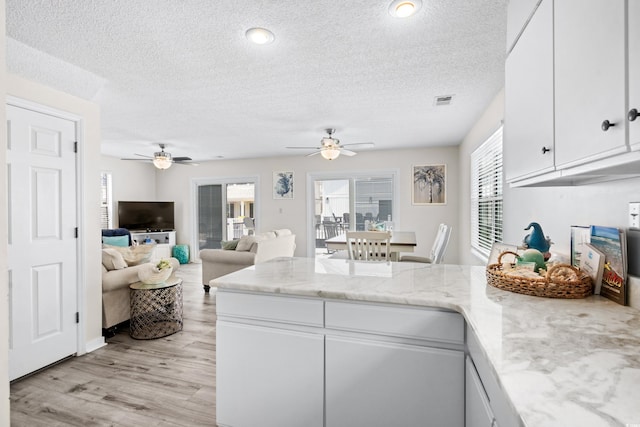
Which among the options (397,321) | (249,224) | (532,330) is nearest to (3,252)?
(397,321)

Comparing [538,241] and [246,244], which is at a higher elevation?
[538,241]

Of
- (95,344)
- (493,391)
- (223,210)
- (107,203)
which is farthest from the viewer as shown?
(223,210)

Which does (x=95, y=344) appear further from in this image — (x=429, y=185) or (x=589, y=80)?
(x=429, y=185)

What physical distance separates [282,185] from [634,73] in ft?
21.0

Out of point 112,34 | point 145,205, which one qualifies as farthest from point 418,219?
point 145,205

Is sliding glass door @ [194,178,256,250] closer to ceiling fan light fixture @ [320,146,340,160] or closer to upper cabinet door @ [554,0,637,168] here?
ceiling fan light fixture @ [320,146,340,160]

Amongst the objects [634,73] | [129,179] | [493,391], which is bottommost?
[493,391]

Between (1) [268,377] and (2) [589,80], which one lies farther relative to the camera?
(1) [268,377]

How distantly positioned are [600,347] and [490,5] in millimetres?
1863

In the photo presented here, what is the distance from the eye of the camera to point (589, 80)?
3.01 feet

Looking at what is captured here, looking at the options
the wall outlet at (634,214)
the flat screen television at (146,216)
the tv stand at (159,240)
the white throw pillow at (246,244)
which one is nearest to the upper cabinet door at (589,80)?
the wall outlet at (634,214)

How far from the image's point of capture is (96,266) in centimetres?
275

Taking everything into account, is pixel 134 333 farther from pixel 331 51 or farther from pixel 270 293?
pixel 331 51

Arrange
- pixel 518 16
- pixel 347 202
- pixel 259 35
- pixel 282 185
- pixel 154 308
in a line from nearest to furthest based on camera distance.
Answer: pixel 518 16, pixel 259 35, pixel 154 308, pixel 347 202, pixel 282 185
